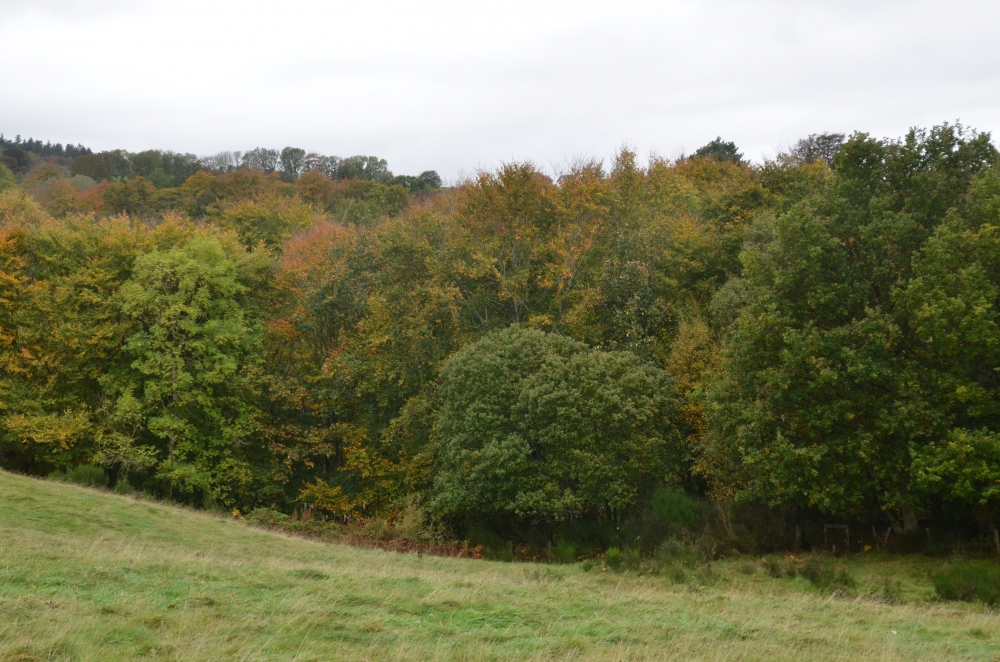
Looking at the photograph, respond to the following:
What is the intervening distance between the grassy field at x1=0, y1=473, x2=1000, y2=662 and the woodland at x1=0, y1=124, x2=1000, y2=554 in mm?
6670

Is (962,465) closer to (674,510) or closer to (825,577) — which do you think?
(825,577)

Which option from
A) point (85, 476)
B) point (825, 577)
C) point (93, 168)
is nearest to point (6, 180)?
point (93, 168)

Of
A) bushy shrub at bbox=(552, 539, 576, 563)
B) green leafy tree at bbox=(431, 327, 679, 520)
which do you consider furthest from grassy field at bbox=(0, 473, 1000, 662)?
green leafy tree at bbox=(431, 327, 679, 520)

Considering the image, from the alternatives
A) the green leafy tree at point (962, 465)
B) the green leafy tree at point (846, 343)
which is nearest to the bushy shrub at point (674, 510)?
the green leafy tree at point (846, 343)

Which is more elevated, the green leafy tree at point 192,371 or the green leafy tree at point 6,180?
the green leafy tree at point 6,180

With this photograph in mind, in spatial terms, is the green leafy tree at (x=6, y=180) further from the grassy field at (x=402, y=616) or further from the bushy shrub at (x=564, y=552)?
the grassy field at (x=402, y=616)

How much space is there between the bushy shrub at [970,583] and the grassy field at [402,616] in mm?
641

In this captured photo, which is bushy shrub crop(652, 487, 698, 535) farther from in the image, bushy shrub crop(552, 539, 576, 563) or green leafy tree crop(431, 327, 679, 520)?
bushy shrub crop(552, 539, 576, 563)

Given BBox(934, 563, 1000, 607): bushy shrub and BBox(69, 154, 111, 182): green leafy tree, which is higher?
BBox(69, 154, 111, 182): green leafy tree

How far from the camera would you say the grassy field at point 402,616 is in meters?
8.34

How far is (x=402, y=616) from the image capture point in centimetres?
1041

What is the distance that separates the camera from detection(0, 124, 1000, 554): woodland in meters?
22.0

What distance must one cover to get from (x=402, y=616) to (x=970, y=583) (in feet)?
46.4

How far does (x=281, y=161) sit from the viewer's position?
135 metres
